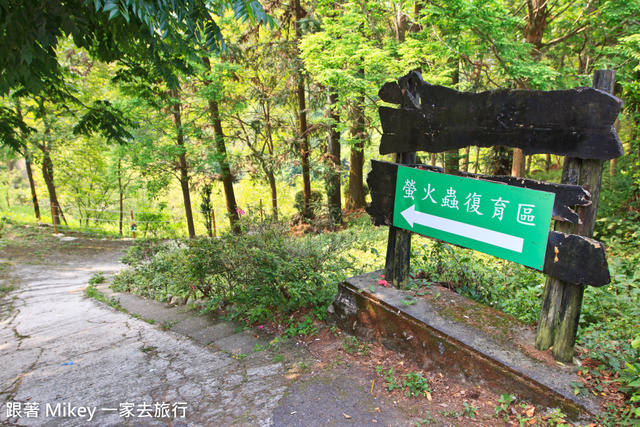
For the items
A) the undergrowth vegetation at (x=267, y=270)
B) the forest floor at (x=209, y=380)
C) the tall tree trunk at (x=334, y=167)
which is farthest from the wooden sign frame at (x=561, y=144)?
the tall tree trunk at (x=334, y=167)

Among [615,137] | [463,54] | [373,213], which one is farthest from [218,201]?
[615,137]

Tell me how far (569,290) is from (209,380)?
10.0 ft

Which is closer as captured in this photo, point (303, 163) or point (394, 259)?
point (394, 259)

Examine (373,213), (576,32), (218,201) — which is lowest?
(218,201)

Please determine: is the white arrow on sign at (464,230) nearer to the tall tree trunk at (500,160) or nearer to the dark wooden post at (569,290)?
the dark wooden post at (569,290)

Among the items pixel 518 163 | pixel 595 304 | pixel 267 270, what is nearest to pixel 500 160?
pixel 518 163

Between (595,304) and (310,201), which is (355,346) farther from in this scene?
(310,201)

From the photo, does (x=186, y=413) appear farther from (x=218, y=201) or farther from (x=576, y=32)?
(x=218, y=201)

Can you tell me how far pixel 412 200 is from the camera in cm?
346

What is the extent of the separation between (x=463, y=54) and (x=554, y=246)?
755 cm

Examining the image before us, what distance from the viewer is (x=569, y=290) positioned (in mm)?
2533

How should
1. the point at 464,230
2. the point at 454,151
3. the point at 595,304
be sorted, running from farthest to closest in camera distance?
the point at 454,151 → the point at 595,304 → the point at 464,230

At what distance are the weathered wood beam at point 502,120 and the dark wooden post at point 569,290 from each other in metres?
0.11

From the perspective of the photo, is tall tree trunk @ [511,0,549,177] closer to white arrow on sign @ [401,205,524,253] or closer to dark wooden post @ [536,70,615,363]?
white arrow on sign @ [401,205,524,253]
